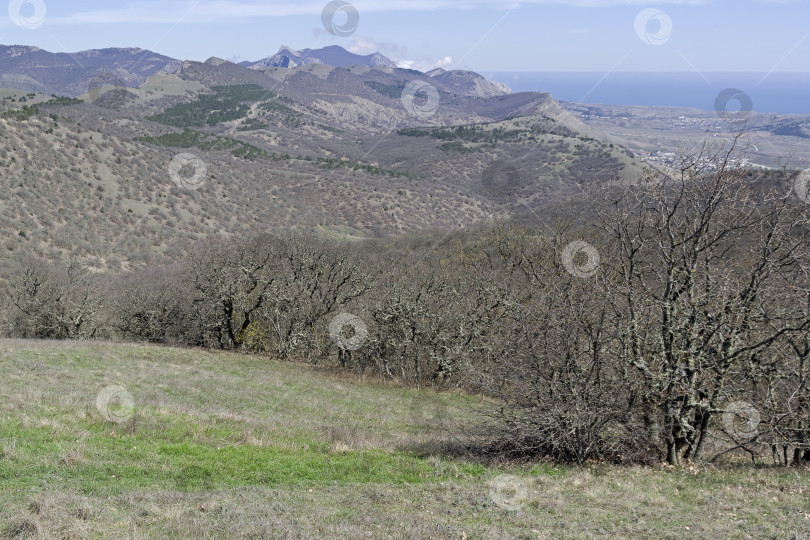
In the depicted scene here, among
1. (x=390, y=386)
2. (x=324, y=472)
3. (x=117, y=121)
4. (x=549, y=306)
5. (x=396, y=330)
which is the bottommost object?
(x=390, y=386)

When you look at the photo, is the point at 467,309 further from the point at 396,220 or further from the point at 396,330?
the point at 396,220

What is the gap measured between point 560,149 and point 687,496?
412 ft

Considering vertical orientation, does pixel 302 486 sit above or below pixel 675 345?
below

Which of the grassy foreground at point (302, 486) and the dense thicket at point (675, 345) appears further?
the dense thicket at point (675, 345)

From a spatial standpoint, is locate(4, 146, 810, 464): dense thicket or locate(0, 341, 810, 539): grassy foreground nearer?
locate(0, 341, 810, 539): grassy foreground

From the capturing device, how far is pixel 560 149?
4970 inches

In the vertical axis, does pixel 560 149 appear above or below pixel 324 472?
above

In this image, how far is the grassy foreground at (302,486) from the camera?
6938 mm

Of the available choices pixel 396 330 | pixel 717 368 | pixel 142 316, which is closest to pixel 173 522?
pixel 717 368

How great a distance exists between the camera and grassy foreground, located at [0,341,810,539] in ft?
22.8

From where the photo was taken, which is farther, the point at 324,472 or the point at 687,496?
the point at 324,472

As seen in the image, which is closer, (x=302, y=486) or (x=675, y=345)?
(x=302, y=486)

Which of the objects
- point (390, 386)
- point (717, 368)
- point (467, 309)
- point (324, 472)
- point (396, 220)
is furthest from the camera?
point (396, 220)

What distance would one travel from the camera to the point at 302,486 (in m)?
9.05
